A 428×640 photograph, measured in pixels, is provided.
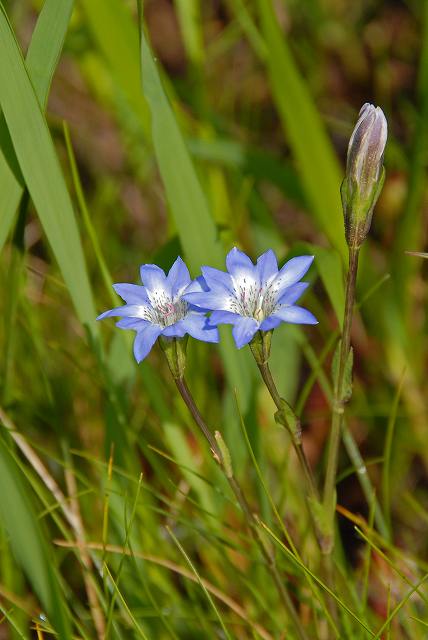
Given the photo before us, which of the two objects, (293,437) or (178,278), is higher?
(178,278)

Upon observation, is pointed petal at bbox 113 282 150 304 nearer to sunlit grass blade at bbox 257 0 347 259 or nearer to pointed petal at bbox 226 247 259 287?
pointed petal at bbox 226 247 259 287

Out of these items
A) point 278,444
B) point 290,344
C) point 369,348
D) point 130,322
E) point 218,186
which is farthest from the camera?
point 369,348

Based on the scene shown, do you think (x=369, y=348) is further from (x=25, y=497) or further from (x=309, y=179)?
(x=25, y=497)

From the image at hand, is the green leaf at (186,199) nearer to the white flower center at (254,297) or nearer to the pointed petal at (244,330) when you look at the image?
the white flower center at (254,297)

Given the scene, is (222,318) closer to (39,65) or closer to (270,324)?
(270,324)

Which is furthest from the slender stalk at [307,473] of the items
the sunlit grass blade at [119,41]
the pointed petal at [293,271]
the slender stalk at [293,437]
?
the sunlit grass blade at [119,41]

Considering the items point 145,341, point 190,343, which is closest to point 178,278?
point 145,341

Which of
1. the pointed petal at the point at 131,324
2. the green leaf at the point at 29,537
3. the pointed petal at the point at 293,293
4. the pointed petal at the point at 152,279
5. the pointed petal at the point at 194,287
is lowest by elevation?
the green leaf at the point at 29,537

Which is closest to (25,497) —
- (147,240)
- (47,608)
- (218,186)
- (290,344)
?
(47,608)
